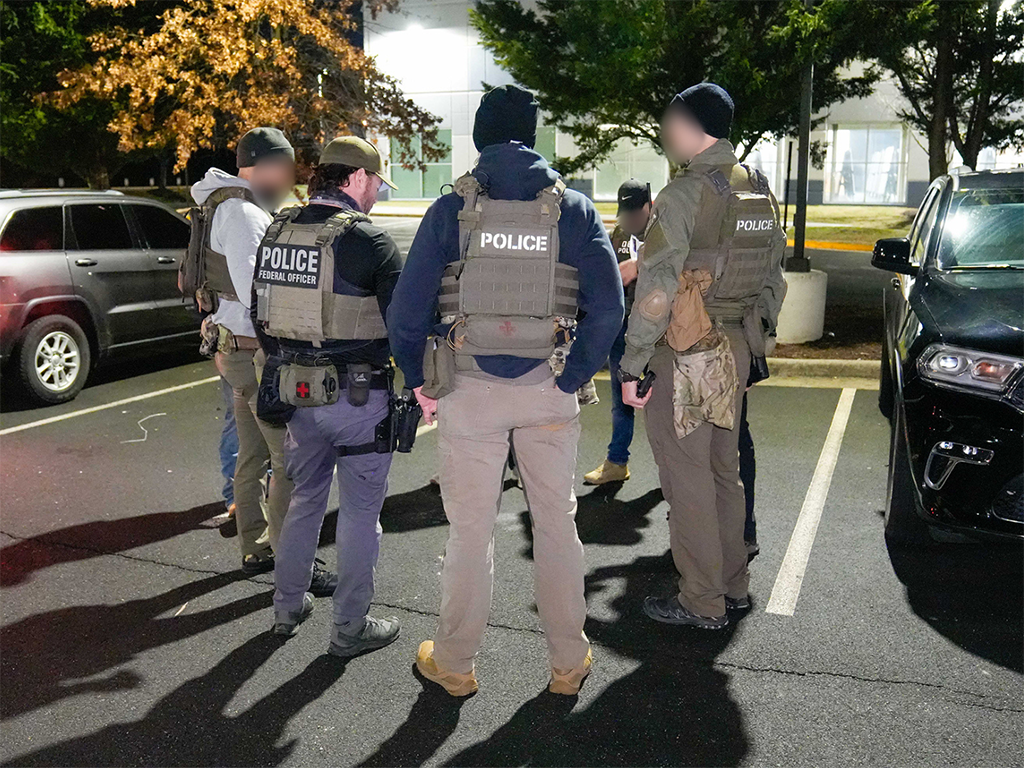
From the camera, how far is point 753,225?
12.9 ft

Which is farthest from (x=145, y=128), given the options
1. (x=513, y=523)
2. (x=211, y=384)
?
(x=513, y=523)

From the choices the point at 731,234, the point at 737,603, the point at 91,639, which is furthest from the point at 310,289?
the point at 737,603

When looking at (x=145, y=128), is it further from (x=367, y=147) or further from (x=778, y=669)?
(x=778, y=669)

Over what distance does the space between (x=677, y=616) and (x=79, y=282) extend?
21.2 ft

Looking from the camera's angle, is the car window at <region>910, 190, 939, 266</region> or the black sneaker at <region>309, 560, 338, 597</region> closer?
the black sneaker at <region>309, 560, 338, 597</region>

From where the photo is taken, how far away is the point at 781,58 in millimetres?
9891

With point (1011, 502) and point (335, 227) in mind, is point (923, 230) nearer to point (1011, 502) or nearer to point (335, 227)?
point (1011, 502)

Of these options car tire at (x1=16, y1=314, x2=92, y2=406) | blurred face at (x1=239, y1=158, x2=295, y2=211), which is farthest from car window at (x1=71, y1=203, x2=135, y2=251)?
blurred face at (x1=239, y1=158, x2=295, y2=211)

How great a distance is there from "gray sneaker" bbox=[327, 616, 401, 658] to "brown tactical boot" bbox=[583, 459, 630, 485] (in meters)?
2.20

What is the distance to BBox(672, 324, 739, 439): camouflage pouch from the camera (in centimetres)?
394

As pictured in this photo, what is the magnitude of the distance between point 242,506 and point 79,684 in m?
1.25

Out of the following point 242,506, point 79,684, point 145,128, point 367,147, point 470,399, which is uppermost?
point 145,128

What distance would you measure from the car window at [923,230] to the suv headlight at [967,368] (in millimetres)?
1208

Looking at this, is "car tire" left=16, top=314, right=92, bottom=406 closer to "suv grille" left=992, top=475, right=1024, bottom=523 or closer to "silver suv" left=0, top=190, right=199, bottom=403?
"silver suv" left=0, top=190, right=199, bottom=403
